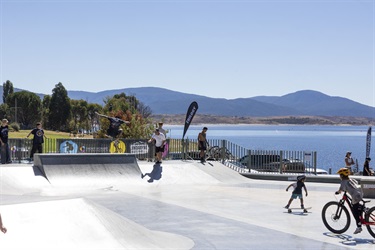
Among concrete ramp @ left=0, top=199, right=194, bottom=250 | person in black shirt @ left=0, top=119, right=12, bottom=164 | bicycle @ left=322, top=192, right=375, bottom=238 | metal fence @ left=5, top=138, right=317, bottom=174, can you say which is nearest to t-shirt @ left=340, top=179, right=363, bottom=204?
bicycle @ left=322, top=192, right=375, bottom=238

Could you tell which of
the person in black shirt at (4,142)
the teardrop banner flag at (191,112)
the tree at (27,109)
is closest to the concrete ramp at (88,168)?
the person in black shirt at (4,142)

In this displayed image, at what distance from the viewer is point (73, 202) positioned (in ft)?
37.3

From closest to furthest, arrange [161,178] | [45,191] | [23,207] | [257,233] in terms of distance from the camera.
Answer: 1. [23,207]
2. [257,233]
3. [45,191]
4. [161,178]

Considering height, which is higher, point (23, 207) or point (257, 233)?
point (23, 207)

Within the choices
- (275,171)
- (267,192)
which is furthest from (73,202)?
(275,171)

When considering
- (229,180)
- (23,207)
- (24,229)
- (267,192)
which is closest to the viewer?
(24,229)

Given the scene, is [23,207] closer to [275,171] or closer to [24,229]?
[24,229]

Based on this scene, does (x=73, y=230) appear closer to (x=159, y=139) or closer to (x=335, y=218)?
(x=335, y=218)

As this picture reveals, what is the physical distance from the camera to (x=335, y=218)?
13.0m

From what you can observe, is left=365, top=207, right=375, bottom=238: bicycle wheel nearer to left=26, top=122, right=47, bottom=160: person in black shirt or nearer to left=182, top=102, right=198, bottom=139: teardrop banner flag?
left=26, top=122, right=47, bottom=160: person in black shirt

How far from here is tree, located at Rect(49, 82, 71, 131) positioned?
135 meters

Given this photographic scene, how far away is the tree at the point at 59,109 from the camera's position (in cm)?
13538

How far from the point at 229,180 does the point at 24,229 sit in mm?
15928

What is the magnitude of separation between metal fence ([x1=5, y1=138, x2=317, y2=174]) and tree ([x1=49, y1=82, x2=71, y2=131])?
10906 centimetres
